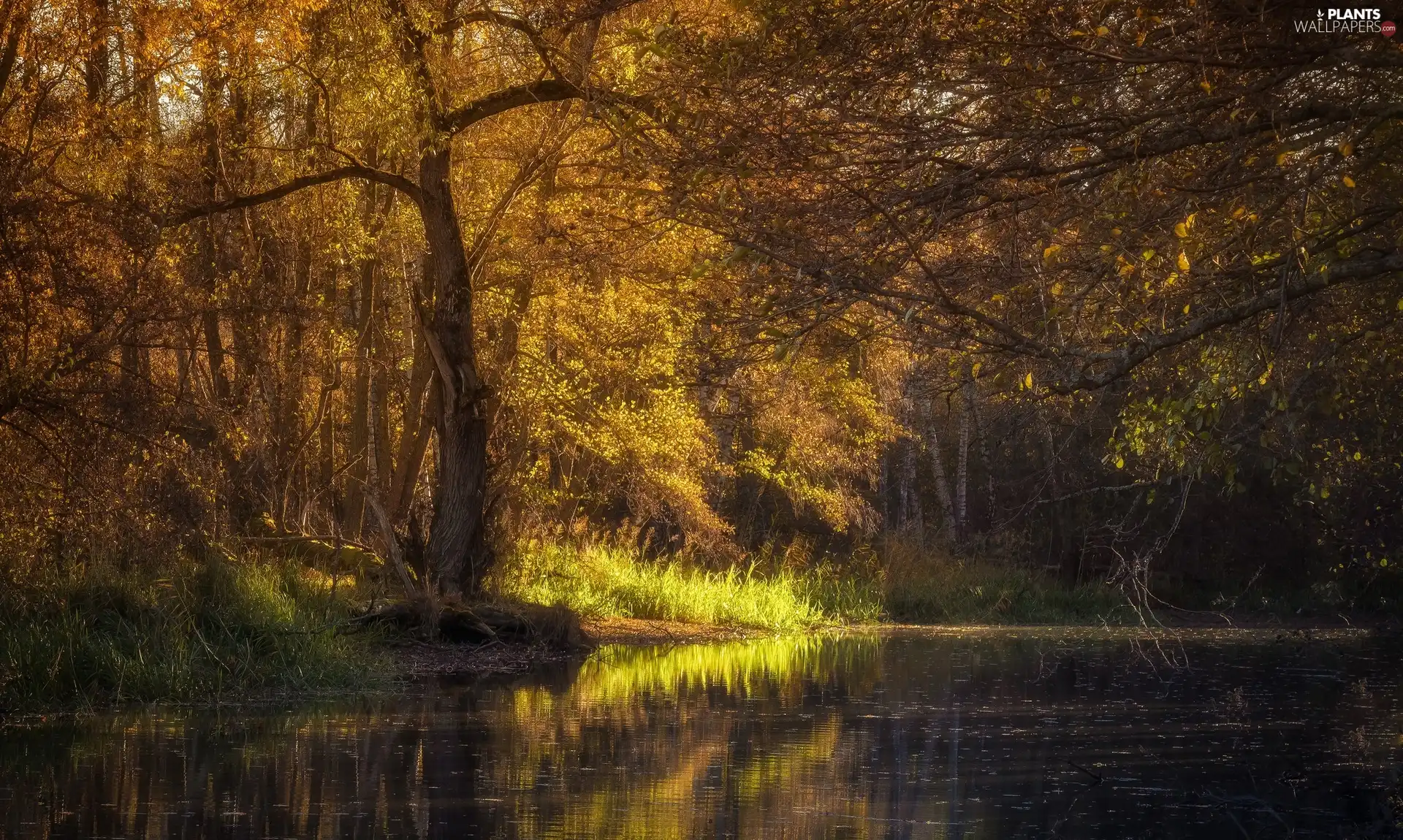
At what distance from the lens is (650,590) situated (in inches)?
917

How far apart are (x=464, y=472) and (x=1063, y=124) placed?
41.8 feet

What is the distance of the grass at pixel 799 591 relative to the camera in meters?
22.5

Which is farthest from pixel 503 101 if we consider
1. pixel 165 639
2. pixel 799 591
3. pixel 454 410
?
pixel 799 591

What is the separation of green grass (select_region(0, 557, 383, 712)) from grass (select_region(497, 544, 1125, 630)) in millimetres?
5295

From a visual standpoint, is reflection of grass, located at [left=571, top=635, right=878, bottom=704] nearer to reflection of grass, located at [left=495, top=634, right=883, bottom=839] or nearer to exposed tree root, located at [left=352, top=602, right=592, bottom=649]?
reflection of grass, located at [left=495, top=634, right=883, bottom=839]

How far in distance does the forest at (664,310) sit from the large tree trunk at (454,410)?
63 mm

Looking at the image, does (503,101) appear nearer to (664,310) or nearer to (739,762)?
(664,310)

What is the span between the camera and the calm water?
830 cm

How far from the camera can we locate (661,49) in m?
8.18

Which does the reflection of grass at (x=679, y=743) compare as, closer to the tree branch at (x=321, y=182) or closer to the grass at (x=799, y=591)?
the grass at (x=799, y=591)

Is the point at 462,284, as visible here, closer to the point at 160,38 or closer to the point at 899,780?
the point at 160,38

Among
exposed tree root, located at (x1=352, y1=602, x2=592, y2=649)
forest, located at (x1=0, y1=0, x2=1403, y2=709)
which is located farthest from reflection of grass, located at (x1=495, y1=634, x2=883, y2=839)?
forest, located at (x1=0, y1=0, x2=1403, y2=709)

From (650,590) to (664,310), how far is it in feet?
13.7

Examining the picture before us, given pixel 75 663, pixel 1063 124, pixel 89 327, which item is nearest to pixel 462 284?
pixel 89 327
